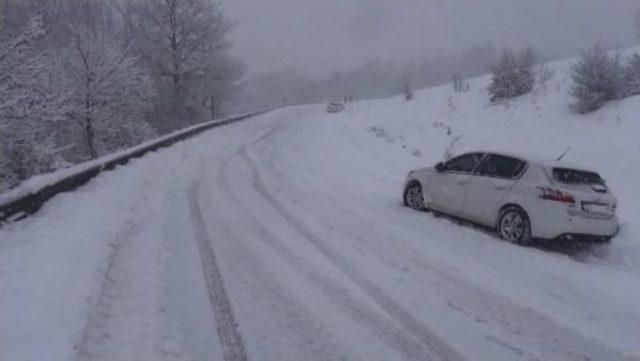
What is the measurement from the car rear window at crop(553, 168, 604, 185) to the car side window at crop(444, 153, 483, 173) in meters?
1.78

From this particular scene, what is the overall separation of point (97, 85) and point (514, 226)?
92.1 ft

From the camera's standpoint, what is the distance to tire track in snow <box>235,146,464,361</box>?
6266 mm

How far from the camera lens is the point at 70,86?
33.2 metres

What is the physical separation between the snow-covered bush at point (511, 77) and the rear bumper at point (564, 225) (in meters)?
15.7

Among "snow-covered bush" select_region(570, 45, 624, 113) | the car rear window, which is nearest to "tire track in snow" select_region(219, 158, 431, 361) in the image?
the car rear window

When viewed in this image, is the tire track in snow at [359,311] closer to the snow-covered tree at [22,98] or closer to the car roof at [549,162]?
the car roof at [549,162]

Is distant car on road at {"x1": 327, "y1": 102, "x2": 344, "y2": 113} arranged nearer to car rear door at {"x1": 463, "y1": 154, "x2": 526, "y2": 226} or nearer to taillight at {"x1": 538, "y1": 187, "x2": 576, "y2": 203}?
car rear door at {"x1": 463, "y1": 154, "x2": 526, "y2": 226}

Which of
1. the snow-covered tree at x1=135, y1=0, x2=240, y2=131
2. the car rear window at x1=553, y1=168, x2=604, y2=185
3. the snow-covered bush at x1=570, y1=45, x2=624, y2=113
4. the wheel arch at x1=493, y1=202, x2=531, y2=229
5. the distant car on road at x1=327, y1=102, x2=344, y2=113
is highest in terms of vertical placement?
Result: the snow-covered tree at x1=135, y1=0, x2=240, y2=131

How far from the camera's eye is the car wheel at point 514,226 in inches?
424

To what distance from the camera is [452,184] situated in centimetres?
1262

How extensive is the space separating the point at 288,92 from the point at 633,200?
15546 centimetres

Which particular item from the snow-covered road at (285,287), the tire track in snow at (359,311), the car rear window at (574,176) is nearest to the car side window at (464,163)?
the snow-covered road at (285,287)

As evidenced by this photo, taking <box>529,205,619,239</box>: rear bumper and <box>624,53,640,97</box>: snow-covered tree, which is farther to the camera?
<box>624,53,640,97</box>: snow-covered tree

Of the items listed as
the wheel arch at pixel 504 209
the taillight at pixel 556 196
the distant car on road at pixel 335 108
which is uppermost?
the distant car on road at pixel 335 108
